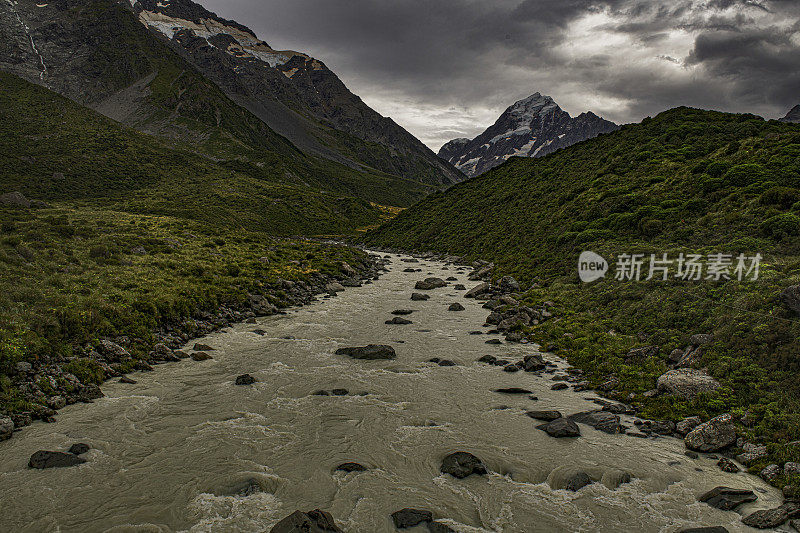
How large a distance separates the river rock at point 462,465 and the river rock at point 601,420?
5602 millimetres

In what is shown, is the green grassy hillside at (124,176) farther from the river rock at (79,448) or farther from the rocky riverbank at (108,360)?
the river rock at (79,448)

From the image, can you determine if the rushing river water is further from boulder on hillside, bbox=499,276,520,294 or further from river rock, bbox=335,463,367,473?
boulder on hillside, bbox=499,276,520,294

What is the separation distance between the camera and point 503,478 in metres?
13.1

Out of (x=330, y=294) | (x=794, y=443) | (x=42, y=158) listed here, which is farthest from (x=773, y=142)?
(x=42, y=158)

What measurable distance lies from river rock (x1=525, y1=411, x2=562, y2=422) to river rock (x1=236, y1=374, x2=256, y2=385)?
45.5 feet

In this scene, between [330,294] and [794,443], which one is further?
[330,294]

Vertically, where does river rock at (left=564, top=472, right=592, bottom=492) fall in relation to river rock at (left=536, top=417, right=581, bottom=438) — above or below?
below

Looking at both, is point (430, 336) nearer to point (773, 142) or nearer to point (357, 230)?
point (773, 142)

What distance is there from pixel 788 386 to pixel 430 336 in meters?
19.1

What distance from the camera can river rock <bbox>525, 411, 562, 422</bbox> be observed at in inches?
663

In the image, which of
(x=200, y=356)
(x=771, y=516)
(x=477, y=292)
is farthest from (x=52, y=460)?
(x=477, y=292)

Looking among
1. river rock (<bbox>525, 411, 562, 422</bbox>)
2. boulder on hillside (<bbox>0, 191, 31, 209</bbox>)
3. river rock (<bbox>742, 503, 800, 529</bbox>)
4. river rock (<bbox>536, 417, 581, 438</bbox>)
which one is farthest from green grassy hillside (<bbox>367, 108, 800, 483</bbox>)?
boulder on hillside (<bbox>0, 191, 31, 209</bbox>)

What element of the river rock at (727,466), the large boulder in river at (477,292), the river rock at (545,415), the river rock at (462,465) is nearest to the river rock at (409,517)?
the river rock at (462,465)

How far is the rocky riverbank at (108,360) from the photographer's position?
16270 millimetres
